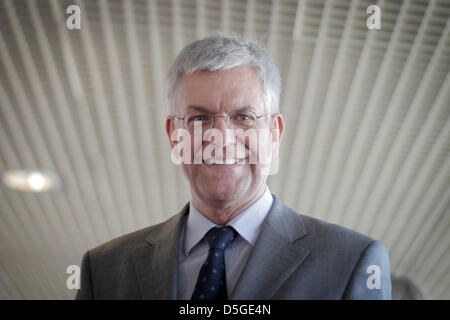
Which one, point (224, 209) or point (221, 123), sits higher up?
point (221, 123)

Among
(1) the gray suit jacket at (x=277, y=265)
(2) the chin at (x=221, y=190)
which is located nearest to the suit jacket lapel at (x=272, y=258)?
(1) the gray suit jacket at (x=277, y=265)

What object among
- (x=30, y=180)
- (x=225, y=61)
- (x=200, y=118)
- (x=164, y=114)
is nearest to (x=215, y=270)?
(x=200, y=118)

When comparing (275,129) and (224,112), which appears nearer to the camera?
(224,112)

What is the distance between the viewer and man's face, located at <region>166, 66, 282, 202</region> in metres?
1.01

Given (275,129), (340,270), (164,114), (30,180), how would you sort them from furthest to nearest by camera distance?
1. (30,180)
2. (164,114)
3. (275,129)
4. (340,270)

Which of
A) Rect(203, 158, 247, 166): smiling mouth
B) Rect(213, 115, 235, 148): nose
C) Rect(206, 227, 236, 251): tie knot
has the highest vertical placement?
Rect(213, 115, 235, 148): nose

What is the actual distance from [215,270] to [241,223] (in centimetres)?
13

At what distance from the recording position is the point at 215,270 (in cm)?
98

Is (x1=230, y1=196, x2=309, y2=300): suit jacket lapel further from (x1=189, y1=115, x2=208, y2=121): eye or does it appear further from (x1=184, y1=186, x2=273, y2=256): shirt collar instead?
(x1=189, y1=115, x2=208, y2=121): eye

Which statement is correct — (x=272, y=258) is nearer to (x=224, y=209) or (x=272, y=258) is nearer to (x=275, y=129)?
(x=224, y=209)

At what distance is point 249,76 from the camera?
41.5 inches

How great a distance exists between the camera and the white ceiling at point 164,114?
300 cm

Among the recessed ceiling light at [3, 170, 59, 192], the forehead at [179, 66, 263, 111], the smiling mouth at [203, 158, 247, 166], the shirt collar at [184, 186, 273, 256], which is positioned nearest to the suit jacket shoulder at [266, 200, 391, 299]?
the shirt collar at [184, 186, 273, 256]

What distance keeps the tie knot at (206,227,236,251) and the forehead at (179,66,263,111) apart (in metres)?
0.28
